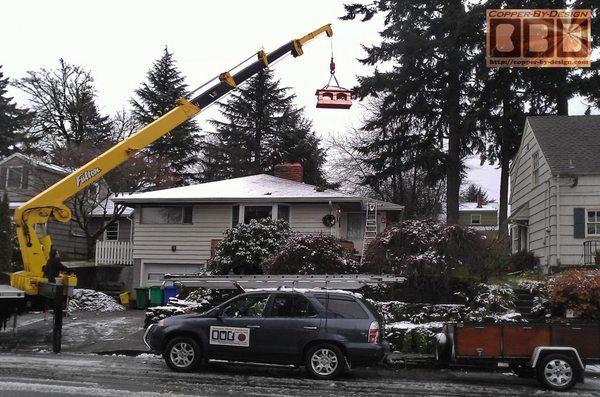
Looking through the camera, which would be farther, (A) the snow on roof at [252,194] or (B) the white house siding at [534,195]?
(A) the snow on roof at [252,194]

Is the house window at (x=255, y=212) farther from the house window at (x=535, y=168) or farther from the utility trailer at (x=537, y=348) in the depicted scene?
the utility trailer at (x=537, y=348)

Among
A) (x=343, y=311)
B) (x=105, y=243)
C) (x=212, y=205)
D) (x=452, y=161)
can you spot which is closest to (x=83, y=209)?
(x=105, y=243)

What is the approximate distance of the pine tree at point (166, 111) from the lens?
4981 cm

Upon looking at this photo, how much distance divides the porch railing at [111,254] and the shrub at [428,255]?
15635 millimetres

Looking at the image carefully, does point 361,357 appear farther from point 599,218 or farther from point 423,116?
point 423,116

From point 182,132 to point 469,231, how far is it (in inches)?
1442

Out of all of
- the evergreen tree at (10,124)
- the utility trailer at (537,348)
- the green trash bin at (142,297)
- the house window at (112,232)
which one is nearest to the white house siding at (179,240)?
the green trash bin at (142,297)

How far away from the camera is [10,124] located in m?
51.3

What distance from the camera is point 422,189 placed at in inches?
1860

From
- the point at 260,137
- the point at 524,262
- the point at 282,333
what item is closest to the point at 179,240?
the point at 524,262

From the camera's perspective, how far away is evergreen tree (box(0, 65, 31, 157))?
5030 cm

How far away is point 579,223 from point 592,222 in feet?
1.45

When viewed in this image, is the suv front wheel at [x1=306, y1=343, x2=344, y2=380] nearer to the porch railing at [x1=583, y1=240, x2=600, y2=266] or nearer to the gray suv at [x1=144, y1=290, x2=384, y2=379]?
the gray suv at [x1=144, y1=290, x2=384, y2=379]

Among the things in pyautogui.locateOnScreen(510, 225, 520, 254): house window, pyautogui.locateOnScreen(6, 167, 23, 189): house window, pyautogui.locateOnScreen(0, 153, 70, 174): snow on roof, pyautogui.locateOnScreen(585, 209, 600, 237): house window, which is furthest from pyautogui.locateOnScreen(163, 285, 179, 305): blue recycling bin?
pyautogui.locateOnScreen(6, 167, 23, 189): house window
